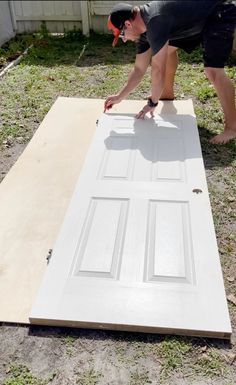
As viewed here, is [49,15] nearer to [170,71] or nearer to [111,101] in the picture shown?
[170,71]

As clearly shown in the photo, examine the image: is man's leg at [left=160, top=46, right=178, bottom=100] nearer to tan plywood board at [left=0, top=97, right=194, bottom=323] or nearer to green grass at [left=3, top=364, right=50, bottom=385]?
tan plywood board at [left=0, top=97, right=194, bottom=323]

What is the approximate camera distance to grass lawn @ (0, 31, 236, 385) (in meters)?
1.71

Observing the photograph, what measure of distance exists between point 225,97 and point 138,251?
69.9 inches

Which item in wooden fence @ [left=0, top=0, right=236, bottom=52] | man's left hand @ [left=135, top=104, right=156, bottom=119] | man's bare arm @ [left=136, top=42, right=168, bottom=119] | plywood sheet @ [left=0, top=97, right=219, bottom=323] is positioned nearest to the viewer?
plywood sheet @ [left=0, top=97, right=219, bottom=323]

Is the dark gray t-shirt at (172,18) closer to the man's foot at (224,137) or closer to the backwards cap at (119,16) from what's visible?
the backwards cap at (119,16)

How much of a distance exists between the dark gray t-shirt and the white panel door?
0.81 meters

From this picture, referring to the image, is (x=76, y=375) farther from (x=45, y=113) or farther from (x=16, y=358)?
(x=45, y=113)

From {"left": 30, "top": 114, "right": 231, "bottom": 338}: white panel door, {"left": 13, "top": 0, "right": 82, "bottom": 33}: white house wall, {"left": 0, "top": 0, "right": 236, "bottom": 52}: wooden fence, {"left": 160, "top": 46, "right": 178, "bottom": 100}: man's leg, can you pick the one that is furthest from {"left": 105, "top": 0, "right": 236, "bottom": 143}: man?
{"left": 13, "top": 0, "right": 82, "bottom": 33}: white house wall

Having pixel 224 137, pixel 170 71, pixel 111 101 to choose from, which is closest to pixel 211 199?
pixel 224 137


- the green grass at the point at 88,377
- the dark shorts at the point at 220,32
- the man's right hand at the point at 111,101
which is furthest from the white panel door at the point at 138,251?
the dark shorts at the point at 220,32

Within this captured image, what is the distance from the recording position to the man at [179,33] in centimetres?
290

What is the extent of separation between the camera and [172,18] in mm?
2961

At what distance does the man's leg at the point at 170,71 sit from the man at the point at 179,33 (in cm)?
23

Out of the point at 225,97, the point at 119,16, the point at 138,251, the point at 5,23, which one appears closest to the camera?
the point at 138,251
